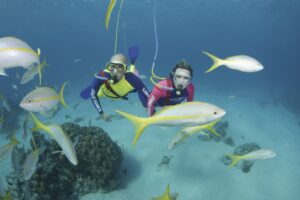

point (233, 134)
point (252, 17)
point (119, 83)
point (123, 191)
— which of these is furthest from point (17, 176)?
point (252, 17)

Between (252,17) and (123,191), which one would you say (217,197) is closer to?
(123,191)

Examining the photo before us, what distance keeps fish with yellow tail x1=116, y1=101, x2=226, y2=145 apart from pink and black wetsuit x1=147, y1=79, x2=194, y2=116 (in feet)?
9.61

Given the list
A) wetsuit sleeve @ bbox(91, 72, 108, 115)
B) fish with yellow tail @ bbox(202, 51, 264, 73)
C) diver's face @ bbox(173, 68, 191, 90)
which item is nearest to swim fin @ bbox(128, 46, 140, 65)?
wetsuit sleeve @ bbox(91, 72, 108, 115)

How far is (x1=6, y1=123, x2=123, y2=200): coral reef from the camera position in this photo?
19.9 feet

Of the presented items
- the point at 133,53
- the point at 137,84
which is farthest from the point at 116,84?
the point at 133,53

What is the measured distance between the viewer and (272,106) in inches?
811

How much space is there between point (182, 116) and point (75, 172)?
5.46m

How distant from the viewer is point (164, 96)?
5625 millimetres

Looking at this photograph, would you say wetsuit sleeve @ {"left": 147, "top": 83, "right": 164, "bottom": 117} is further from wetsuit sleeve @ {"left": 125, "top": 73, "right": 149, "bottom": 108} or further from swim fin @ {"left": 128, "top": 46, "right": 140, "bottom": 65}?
swim fin @ {"left": 128, "top": 46, "right": 140, "bottom": 65}

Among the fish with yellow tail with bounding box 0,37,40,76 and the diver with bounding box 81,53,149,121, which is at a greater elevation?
the fish with yellow tail with bounding box 0,37,40,76

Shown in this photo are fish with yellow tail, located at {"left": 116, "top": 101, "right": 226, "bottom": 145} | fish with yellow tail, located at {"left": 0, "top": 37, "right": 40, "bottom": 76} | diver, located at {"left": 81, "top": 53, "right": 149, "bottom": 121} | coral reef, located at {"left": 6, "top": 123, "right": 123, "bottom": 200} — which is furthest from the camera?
coral reef, located at {"left": 6, "top": 123, "right": 123, "bottom": 200}

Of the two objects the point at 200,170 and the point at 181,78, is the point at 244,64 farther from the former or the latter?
the point at 200,170

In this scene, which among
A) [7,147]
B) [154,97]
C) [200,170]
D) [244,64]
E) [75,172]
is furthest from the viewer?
[200,170]

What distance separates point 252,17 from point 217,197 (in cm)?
4392
